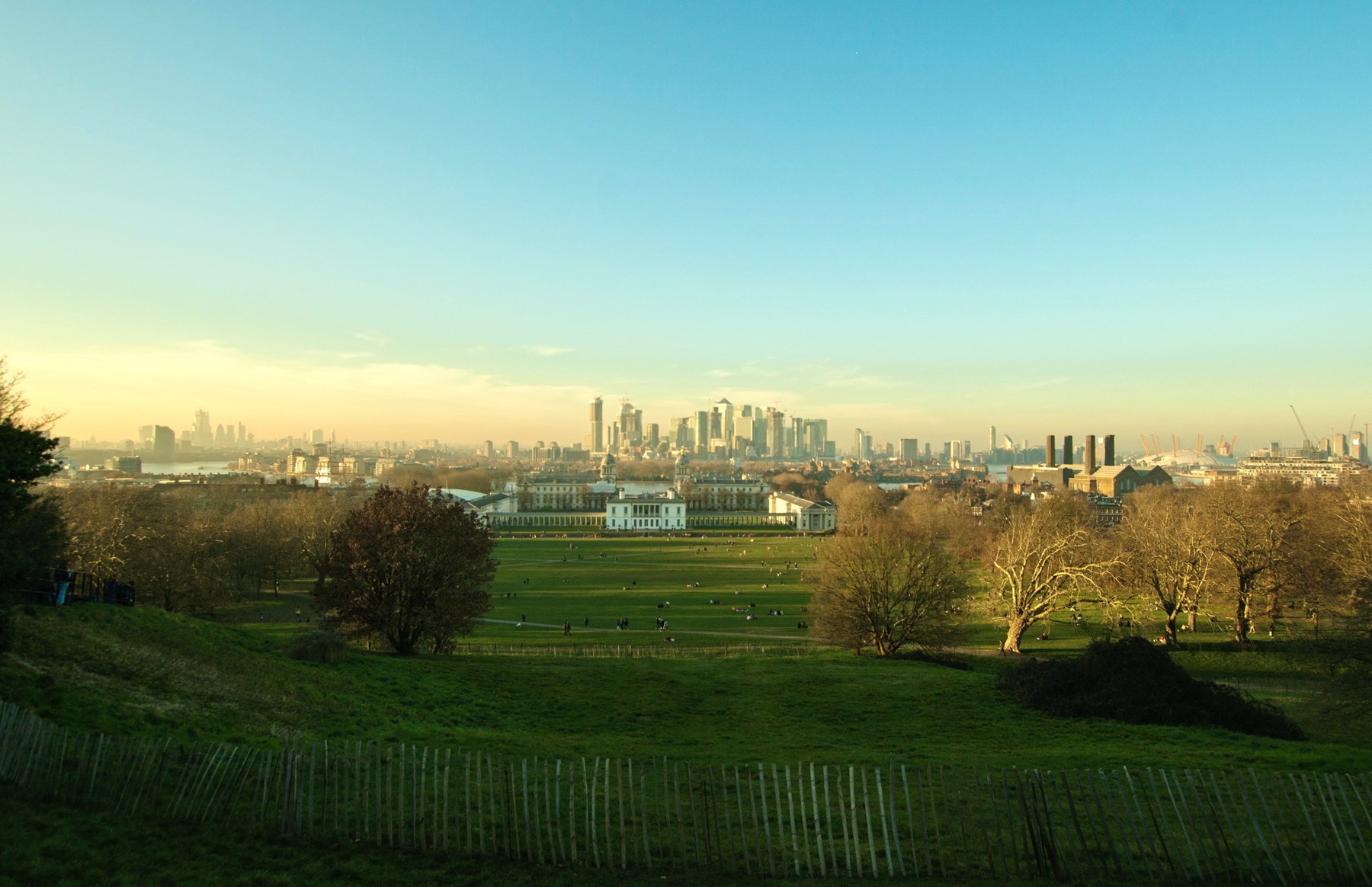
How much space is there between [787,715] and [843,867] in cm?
984

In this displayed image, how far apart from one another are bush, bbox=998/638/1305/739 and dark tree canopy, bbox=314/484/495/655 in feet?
54.9

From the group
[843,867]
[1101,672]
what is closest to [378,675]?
[843,867]

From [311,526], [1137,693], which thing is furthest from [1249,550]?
[311,526]

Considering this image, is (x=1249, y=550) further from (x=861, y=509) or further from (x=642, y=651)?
(x=861, y=509)

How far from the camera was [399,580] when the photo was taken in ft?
79.8

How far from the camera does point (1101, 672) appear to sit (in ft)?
60.8

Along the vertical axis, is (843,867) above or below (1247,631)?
above

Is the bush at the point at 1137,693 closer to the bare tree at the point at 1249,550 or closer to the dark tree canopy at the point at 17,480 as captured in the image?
the bare tree at the point at 1249,550

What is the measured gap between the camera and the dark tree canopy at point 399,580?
78.5 feet

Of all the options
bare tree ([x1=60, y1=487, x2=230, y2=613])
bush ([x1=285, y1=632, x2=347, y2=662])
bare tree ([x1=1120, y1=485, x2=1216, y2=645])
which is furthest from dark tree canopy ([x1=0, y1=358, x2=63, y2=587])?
Result: bare tree ([x1=1120, y1=485, x2=1216, y2=645])

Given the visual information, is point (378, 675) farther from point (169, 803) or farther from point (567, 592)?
point (567, 592)

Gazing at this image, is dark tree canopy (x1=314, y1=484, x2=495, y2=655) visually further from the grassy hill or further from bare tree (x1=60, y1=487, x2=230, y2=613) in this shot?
bare tree (x1=60, y1=487, x2=230, y2=613)

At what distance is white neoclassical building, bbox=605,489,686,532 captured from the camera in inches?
4493

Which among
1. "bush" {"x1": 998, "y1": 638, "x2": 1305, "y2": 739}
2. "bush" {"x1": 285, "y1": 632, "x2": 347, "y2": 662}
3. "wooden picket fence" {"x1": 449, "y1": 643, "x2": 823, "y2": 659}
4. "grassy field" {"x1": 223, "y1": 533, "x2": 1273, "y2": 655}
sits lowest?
"grassy field" {"x1": 223, "y1": 533, "x2": 1273, "y2": 655}
